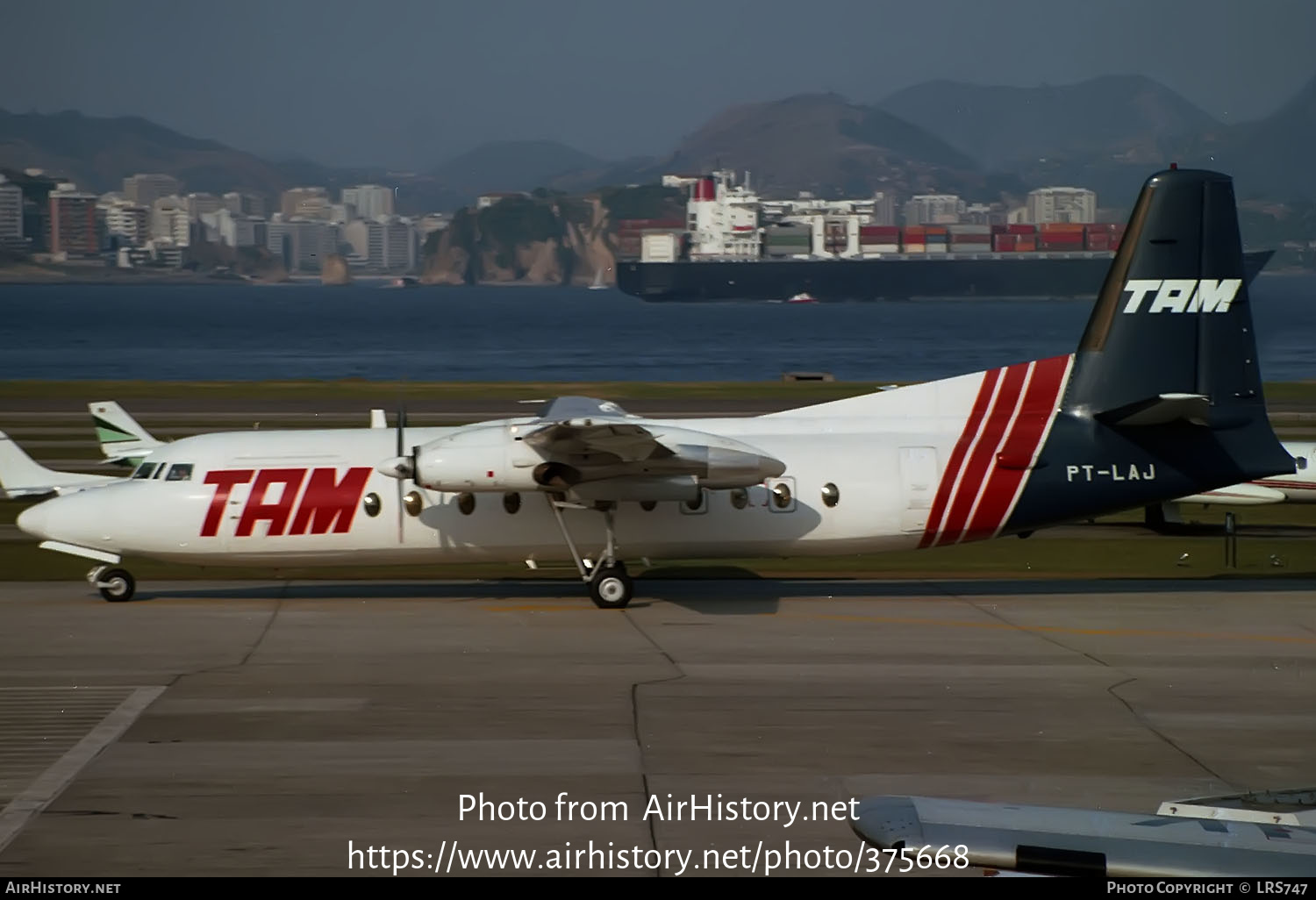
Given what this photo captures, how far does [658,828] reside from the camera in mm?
10812

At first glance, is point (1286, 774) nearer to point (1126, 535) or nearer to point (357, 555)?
point (357, 555)

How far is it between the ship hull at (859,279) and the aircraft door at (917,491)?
499 ft

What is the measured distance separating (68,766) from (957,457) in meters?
12.3

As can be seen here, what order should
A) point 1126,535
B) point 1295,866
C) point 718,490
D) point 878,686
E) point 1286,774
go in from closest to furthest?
point 1295,866 < point 1286,774 < point 878,686 < point 718,490 < point 1126,535

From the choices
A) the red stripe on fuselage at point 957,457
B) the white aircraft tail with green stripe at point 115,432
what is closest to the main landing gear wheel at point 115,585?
the white aircraft tail with green stripe at point 115,432

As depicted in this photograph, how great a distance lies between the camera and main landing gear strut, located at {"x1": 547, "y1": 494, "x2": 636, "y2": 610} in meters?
20.3

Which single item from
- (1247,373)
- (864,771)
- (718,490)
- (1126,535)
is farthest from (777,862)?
(1126,535)

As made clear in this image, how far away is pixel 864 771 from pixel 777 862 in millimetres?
2456

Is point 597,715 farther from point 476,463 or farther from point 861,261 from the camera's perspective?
point 861,261

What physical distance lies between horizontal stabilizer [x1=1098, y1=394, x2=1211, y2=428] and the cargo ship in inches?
5901

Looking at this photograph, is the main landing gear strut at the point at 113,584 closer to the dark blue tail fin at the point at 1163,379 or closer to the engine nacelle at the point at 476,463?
the engine nacelle at the point at 476,463

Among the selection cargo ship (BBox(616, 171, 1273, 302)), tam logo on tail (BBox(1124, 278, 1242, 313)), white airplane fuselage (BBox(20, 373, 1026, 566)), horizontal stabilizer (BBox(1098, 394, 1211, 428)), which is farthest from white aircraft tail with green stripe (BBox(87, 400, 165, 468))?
cargo ship (BBox(616, 171, 1273, 302))

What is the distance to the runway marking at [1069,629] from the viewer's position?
18406 millimetres

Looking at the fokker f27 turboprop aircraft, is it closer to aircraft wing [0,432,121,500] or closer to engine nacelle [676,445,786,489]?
engine nacelle [676,445,786,489]
